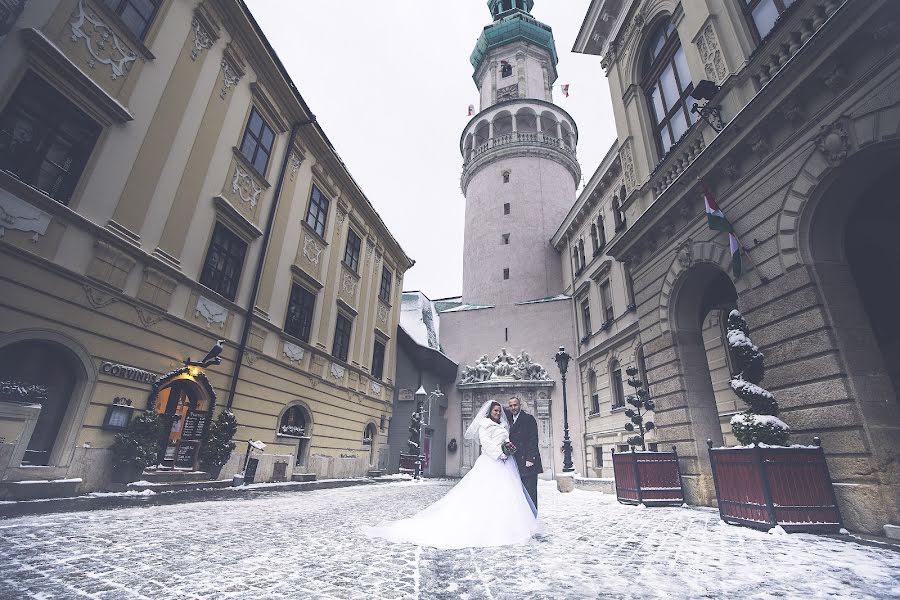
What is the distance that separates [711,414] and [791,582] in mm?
6703

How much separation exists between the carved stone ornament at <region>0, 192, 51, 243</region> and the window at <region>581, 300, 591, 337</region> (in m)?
22.6

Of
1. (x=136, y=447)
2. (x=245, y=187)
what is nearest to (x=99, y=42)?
(x=245, y=187)

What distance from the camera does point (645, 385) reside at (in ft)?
55.0

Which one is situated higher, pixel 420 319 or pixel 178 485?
pixel 420 319

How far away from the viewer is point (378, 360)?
21969mm

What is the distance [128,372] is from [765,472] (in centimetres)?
1206

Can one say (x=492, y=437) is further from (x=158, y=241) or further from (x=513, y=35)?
(x=513, y=35)

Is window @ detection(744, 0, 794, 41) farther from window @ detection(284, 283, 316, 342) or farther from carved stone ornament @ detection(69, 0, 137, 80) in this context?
window @ detection(284, 283, 316, 342)

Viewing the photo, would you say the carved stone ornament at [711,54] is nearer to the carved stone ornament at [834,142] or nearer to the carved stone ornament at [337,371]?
the carved stone ornament at [834,142]

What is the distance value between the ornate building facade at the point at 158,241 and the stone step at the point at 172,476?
1.50 feet

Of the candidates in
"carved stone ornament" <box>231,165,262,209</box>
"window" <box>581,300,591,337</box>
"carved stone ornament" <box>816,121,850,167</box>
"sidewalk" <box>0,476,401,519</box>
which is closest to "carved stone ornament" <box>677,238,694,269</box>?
"carved stone ornament" <box>816,121,850,167</box>

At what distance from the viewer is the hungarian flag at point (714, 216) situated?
8.03 m

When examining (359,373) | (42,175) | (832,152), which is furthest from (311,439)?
(832,152)

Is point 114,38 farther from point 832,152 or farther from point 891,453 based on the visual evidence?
point 891,453
